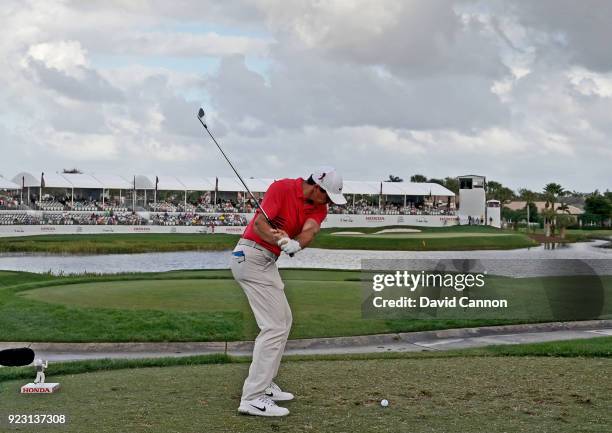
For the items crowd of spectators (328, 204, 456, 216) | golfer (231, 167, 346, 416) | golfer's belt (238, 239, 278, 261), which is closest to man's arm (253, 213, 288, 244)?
golfer (231, 167, 346, 416)

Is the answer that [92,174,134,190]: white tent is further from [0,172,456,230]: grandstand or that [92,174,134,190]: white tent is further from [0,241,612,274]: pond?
[0,241,612,274]: pond

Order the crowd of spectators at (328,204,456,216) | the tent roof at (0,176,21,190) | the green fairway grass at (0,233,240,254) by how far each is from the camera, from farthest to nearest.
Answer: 1. the crowd of spectators at (328,204,456,216)
2. the tent roof at (0,176,21,190)
3. the green fairway grass at (0,233,240,254)

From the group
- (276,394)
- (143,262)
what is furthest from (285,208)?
(143,262)

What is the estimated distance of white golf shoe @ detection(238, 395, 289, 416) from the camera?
8906mm

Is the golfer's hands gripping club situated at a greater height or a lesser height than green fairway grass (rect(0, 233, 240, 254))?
greater

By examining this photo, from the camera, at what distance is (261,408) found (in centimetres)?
893

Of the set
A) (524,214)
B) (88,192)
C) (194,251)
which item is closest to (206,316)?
(194,251)

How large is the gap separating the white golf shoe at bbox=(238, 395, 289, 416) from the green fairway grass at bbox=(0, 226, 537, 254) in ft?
194

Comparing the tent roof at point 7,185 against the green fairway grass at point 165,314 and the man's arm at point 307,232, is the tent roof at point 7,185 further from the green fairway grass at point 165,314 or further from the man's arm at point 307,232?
the man's arm at point 307,232

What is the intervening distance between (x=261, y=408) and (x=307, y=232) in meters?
1.99

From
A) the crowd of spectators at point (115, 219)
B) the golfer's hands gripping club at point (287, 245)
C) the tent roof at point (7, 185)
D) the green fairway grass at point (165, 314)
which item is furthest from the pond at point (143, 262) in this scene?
the tent roof at point (7, 185)

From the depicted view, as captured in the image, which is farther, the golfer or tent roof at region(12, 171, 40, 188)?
tent roof at region(12, 171, 40, 188)

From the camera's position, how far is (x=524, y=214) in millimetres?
167375

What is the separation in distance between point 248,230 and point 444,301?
627 inches
